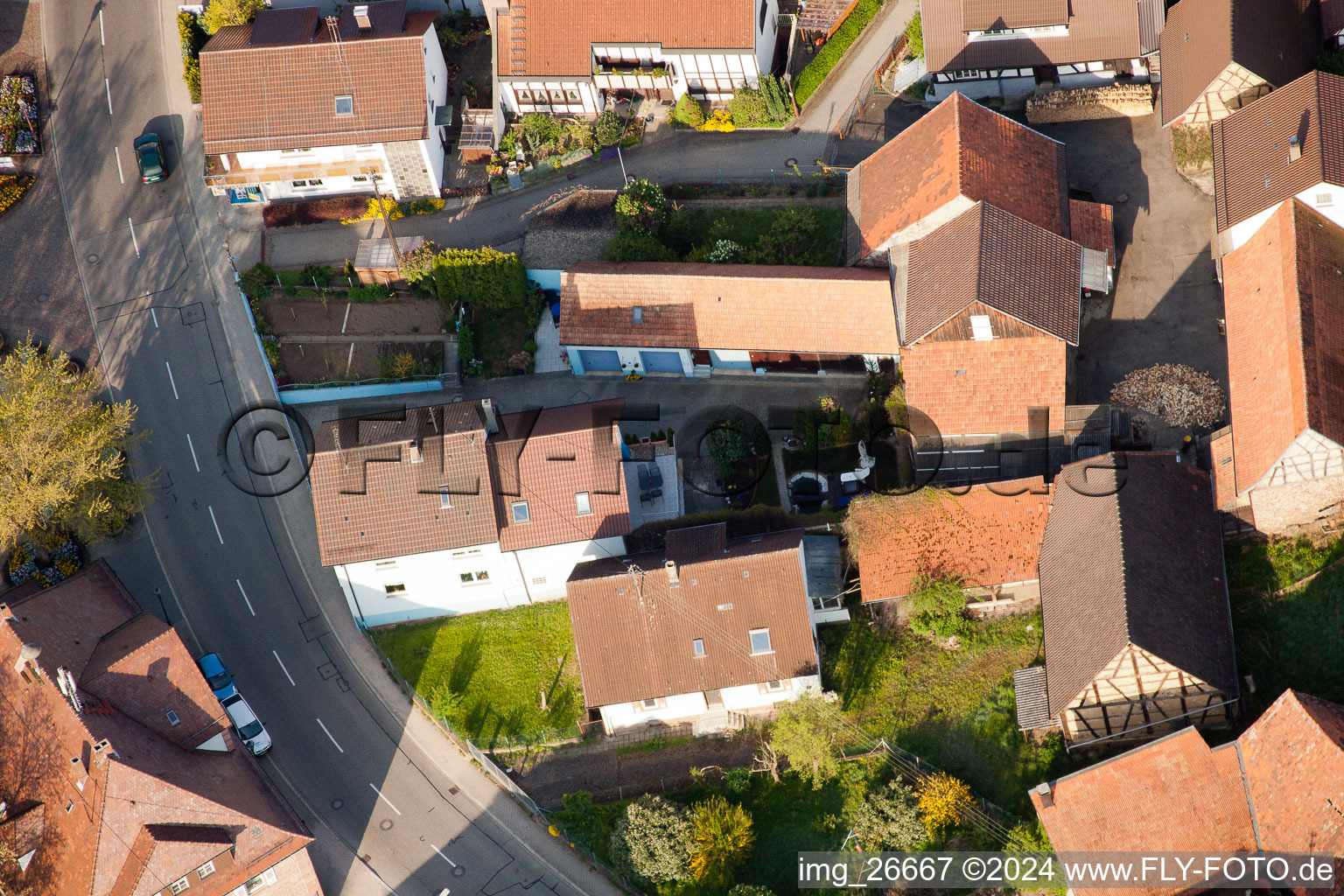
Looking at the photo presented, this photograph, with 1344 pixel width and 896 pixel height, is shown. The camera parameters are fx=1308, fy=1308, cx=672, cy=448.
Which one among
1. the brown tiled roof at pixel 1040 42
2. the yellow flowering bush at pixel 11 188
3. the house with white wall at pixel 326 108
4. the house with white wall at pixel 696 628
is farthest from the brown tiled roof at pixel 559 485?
the yellow flowering bush at pixel 11 188

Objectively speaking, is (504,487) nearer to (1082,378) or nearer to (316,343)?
(316,343)

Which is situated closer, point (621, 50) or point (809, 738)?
point (809, 738)

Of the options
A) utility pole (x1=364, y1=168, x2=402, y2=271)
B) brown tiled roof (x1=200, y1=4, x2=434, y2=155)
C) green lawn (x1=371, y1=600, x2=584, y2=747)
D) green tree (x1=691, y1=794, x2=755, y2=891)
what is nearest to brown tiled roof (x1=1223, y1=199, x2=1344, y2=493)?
green tree (x1=691, y1=794, x2=755, y2=891)

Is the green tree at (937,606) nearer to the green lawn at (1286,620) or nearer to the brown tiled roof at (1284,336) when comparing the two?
the green lawn at (1286,620)

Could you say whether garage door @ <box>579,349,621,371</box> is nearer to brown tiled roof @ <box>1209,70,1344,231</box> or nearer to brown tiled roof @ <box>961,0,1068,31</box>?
brown tiled roof @ <box>961,0,1068,31</box>

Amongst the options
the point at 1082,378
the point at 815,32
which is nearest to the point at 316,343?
the point at 815,32

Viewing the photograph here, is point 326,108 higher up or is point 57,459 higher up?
point 326,108

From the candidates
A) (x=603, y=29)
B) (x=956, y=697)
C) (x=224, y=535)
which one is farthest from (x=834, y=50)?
(x=224, y=535)

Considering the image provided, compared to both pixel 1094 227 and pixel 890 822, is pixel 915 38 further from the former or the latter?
pixel 890 822

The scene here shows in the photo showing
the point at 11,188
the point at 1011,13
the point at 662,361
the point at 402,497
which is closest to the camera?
the point at 402,497
